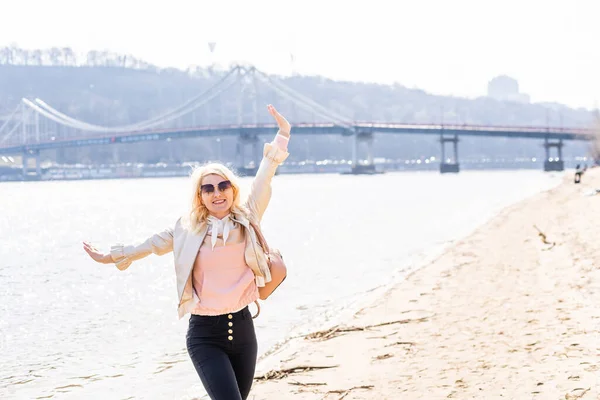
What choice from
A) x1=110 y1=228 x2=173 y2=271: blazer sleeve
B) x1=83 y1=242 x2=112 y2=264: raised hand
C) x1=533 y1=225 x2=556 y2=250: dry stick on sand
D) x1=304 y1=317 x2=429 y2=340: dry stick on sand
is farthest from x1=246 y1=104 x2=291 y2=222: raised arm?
x1=533 y1=225 x2=556 y2=250: dry stick on sand

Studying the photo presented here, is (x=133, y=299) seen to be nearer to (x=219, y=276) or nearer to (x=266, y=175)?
(x=266, y=175)

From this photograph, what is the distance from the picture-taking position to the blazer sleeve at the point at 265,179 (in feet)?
13.8

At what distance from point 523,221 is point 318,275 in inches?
400

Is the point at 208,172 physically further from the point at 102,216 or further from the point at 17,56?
the point at 17,56

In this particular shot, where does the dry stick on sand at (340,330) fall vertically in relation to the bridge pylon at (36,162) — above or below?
below

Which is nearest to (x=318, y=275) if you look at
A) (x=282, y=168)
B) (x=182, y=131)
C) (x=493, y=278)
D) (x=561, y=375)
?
(x=493, y=278)

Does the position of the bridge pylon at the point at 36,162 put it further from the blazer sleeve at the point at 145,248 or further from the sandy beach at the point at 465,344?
the blazer sleeve at the point at 145,248

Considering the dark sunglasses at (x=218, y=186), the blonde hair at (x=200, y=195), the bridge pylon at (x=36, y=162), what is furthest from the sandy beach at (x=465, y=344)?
the bridge pylon at (x=36, y=162)

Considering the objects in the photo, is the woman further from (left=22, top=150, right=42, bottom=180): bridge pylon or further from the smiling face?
(left=22, top=150, right=42, bottom=180): bridge pylon

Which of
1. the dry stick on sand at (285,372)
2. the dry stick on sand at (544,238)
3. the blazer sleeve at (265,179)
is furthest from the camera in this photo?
the dry stick on sand at (544,238)

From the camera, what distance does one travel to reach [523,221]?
83.7 feet

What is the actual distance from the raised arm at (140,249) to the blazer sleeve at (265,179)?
43cm

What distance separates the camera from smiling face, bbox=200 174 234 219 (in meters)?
3.93

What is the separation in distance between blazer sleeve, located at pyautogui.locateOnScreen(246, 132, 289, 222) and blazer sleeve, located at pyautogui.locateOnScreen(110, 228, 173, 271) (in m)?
0.43
